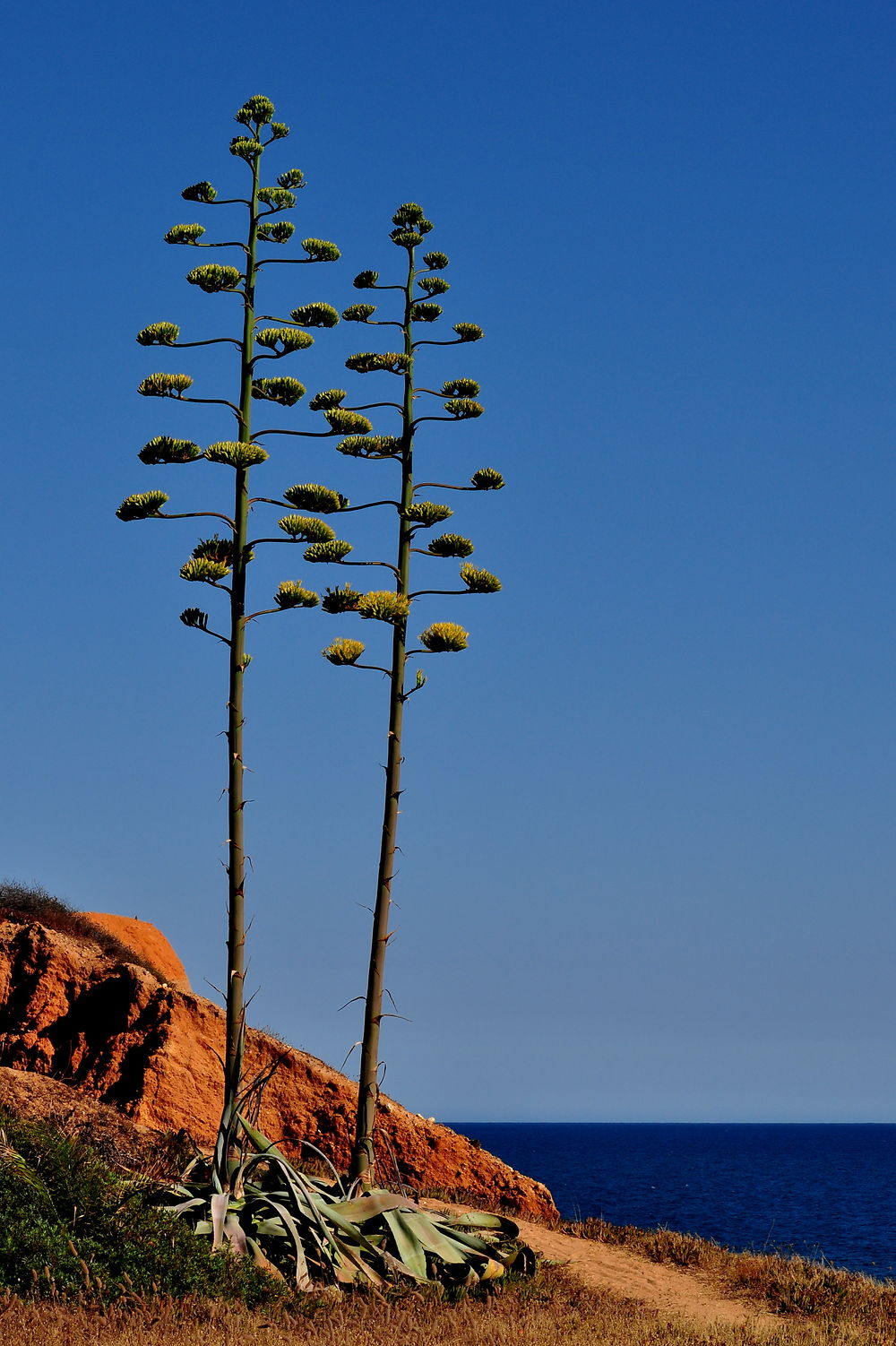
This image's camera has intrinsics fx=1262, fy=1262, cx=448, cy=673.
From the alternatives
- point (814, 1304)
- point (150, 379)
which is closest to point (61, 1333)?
point (814, 1304)

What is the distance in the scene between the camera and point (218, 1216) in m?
9.75

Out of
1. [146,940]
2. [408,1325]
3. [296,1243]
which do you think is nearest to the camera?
[408,1325]

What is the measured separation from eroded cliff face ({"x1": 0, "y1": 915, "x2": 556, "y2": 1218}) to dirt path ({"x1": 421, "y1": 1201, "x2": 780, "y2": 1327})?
1.53 meters

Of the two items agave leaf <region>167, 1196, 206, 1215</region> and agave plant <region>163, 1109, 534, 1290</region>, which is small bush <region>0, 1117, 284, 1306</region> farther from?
agave plant <region>163, 1109, 534, 1290</region>

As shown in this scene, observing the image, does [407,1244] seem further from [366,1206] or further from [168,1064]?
[168,1064]

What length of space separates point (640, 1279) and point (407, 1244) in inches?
153

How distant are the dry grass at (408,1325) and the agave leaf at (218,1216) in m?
0.93

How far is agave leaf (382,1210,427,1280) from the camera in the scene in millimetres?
10188

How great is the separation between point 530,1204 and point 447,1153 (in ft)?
4.23

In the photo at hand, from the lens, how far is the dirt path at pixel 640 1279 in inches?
457

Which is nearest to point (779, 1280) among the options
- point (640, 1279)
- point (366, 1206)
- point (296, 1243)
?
point (640, 1279)

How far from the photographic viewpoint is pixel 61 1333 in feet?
24.0

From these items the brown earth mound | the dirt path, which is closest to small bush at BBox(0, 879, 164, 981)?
the brown earth mound

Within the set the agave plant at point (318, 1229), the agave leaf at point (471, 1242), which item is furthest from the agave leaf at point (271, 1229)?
the agave leaf at point (471, 1242)
